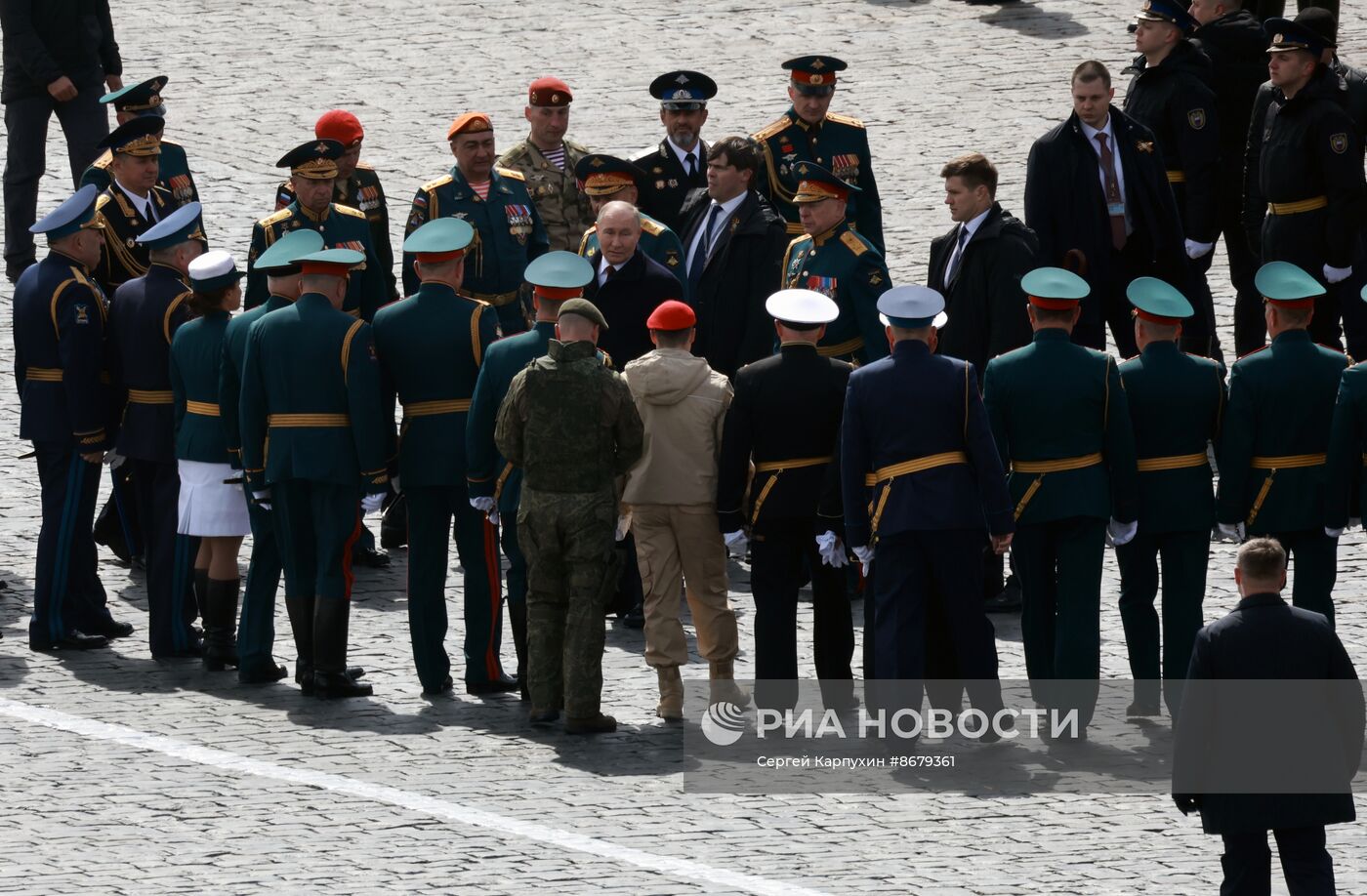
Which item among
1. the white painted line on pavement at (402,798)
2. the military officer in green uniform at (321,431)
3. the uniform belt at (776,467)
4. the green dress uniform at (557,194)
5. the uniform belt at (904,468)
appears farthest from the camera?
the green dress uniform at (557,194)

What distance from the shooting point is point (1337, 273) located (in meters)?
14.7

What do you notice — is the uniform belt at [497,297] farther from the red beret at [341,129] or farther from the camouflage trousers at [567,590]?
the camouflage trousers at [567,590]

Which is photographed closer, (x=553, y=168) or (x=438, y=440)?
(x=438, y=440)

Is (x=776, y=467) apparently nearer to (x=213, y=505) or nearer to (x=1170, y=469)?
(x=1170, y=469)

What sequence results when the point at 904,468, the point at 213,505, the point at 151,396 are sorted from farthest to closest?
1. the point at 151,396
2. the point at 213,505
3. the point at 904,468

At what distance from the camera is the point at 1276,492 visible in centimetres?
1098

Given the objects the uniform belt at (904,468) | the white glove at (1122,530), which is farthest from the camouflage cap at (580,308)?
the white glove at (1122,530)

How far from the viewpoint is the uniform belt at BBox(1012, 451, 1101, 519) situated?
36.0 feet

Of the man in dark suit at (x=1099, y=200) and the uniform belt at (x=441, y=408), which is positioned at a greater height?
the man in dark suit at (x=1099, y=200)

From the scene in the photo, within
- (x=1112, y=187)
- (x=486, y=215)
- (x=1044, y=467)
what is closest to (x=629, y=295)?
(x=486, y=215)

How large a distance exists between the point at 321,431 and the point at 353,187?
121 inches

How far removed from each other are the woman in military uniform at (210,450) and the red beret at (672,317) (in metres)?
2.22

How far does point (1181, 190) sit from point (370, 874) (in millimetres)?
8006

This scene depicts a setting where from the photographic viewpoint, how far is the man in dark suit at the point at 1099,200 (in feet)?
46.2
